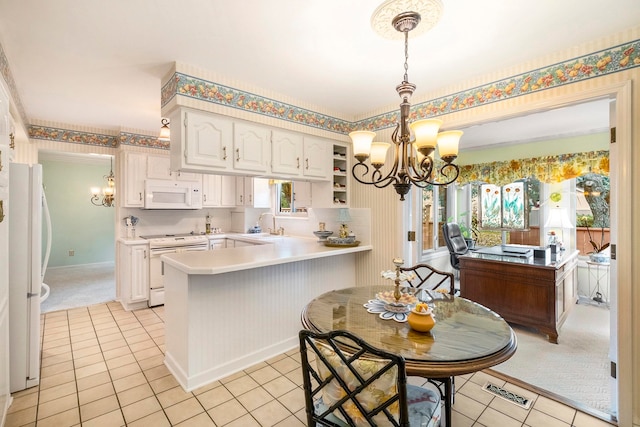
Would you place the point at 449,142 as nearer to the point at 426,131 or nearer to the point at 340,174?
the point at 426,131

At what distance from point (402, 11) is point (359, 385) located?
1742 millimetres

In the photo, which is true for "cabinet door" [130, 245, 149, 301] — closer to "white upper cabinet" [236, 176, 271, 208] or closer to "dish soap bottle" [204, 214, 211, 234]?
"dish soap bottle" [204, 214, 211, 234]

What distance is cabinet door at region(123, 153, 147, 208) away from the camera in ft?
13.7

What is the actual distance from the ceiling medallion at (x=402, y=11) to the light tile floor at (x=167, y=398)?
238 cm

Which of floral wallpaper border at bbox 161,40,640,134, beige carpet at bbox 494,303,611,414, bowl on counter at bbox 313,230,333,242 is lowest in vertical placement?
beige carpet at bbox 494,303,611,414

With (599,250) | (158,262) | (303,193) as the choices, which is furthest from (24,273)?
(599,250)

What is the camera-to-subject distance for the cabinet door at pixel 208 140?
7.73 feet

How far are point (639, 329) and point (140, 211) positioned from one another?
17.8ft

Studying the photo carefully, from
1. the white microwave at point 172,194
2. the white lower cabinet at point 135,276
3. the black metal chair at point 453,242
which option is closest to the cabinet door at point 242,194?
the white microwave at point 172,194

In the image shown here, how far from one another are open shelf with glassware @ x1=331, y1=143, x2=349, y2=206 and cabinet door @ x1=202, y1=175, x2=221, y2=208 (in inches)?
94.0

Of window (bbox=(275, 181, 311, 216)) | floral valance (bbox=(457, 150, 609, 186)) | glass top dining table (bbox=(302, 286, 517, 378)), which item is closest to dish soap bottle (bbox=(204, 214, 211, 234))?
window (bbox=(275, 181, 311, 216))

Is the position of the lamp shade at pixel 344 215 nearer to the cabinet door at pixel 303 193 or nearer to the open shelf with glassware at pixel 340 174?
the open shelf with glassware at pixel 340 174

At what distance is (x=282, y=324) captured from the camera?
9.45 feet

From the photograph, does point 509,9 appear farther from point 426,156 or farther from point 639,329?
point 639,329
